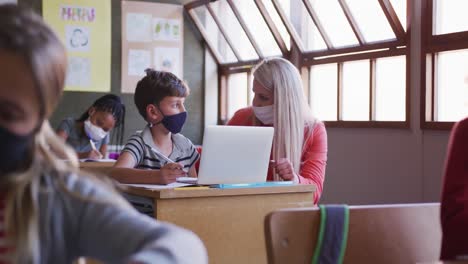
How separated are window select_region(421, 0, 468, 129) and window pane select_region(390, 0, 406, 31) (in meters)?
0.32

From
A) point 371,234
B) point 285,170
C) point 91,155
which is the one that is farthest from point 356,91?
point 371,234

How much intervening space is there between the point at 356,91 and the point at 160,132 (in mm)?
3323

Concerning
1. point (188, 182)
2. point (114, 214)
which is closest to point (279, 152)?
point (188, 182)

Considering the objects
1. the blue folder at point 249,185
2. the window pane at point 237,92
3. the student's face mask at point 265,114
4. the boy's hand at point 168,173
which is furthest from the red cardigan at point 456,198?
the window pane at point 237,92

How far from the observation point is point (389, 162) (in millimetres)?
5367

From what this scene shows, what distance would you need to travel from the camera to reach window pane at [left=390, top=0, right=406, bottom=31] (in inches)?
210

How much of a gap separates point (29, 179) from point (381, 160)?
4936mm

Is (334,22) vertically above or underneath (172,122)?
above

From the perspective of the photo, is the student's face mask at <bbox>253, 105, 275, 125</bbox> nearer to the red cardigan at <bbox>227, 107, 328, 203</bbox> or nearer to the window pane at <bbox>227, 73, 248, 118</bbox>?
the red cardigan at <bbox>227, 107, 328, 203</bbox>

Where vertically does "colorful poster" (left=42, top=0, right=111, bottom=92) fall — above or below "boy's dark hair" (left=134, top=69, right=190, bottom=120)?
above

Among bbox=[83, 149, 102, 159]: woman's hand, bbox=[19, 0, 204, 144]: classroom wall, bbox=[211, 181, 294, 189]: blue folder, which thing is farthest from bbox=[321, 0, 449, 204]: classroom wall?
bbox=[19, 0, 204, 144]: classroom wall

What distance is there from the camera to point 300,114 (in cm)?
305

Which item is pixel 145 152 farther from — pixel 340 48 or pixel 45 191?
pixel 340 48

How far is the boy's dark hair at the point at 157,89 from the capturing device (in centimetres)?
303
